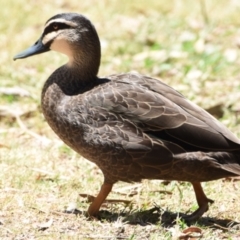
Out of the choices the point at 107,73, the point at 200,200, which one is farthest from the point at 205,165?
the point at 107,73

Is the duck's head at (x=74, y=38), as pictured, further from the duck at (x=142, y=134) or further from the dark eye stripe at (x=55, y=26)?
the duck at (x=142, y=134)

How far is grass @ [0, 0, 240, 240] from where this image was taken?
15.8 ft

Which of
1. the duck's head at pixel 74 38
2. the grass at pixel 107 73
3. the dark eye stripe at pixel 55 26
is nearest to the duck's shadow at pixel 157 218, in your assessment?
the grass at pixel 107 73

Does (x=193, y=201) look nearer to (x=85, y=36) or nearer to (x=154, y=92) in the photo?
(x=154, y=92)

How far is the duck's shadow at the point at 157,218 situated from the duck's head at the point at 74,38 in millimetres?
1091

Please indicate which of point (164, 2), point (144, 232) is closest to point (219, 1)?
point (164, 2)

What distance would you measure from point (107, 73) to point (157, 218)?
3681 millimetres

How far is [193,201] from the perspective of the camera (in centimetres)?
534

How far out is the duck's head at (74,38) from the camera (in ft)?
17.3

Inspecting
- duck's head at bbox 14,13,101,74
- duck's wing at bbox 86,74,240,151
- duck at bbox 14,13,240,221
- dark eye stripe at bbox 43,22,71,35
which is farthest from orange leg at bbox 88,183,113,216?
dark eye stripe at bbox 43,22,71,35

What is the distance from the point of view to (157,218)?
4.95 m

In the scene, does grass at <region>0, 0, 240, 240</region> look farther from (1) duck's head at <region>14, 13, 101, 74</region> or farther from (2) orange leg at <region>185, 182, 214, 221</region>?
(1) duck's head at <region>14, 13, 101, 74</region>

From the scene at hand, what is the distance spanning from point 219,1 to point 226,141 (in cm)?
630

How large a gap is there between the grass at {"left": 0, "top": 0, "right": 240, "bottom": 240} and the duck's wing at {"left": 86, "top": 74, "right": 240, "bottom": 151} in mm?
539
